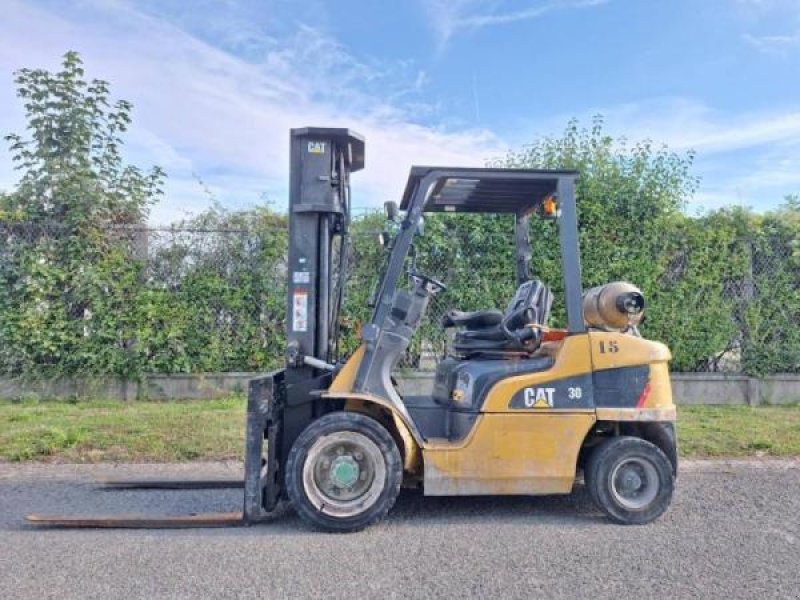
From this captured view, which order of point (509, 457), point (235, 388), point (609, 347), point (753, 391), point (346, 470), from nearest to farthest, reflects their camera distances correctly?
point (346, 470)
point (509, 457)
point (609, 347)
point (753, 391)
point (235, 388)

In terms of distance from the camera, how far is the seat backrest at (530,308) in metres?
5.43

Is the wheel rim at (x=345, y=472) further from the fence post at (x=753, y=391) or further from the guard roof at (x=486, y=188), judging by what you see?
the fence post at (x=753, y=391)

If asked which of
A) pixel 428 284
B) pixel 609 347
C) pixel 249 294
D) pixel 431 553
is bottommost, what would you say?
pixel 431 553

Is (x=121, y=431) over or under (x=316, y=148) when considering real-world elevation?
under

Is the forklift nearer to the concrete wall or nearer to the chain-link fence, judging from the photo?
the chain-link fence

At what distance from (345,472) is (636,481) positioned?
7.05 feet

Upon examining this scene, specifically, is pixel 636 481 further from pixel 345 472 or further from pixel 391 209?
pixel 391 209

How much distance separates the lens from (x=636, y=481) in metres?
5.18

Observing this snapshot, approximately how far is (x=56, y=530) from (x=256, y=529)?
53.8 inches

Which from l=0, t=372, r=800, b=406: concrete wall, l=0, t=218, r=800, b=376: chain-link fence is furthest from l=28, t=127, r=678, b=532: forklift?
l=0, t=372, r=800, b=406: concrete wall

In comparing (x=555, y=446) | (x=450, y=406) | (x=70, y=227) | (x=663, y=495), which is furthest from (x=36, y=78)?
(x=663, y=495)

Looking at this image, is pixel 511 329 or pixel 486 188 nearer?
pixel 511 329

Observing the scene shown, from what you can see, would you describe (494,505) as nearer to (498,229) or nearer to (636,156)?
(498,229)

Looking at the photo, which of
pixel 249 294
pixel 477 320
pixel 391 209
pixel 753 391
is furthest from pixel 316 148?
pixel 753 391
